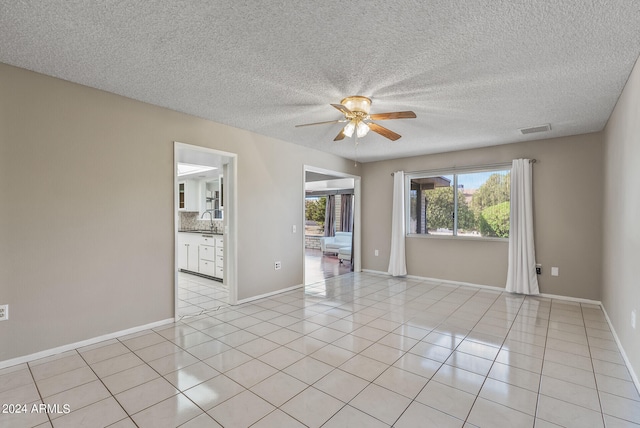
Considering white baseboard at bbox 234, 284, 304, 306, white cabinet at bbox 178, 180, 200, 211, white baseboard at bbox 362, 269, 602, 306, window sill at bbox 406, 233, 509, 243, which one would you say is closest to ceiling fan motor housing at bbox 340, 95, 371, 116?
white baseboard at bbox 234, 284, 304, 306

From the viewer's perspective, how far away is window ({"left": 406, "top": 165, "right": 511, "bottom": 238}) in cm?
509

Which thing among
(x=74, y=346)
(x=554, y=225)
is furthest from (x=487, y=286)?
(x=74, y=346)

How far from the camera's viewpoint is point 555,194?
4.53m

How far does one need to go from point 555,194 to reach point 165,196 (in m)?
5.29

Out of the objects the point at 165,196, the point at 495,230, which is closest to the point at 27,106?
the point at 165,196

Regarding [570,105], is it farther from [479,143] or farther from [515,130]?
[479,143]

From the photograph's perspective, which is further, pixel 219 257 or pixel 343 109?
pixel 219 257

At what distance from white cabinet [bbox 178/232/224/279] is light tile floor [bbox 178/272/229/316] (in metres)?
0.21

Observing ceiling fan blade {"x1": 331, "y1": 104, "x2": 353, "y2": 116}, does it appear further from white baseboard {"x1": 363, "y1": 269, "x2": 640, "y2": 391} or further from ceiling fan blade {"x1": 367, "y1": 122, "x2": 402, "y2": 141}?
white baseboard {"x1": 363, "y1": 269, "x2": 640, "y2": 391}

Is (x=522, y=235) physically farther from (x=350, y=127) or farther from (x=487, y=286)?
(x=350, y=127)

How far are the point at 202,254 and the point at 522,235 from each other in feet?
17.9

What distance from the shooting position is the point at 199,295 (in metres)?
4.64

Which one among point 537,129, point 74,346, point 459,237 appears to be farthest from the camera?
point 459,237

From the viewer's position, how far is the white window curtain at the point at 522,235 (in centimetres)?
463
